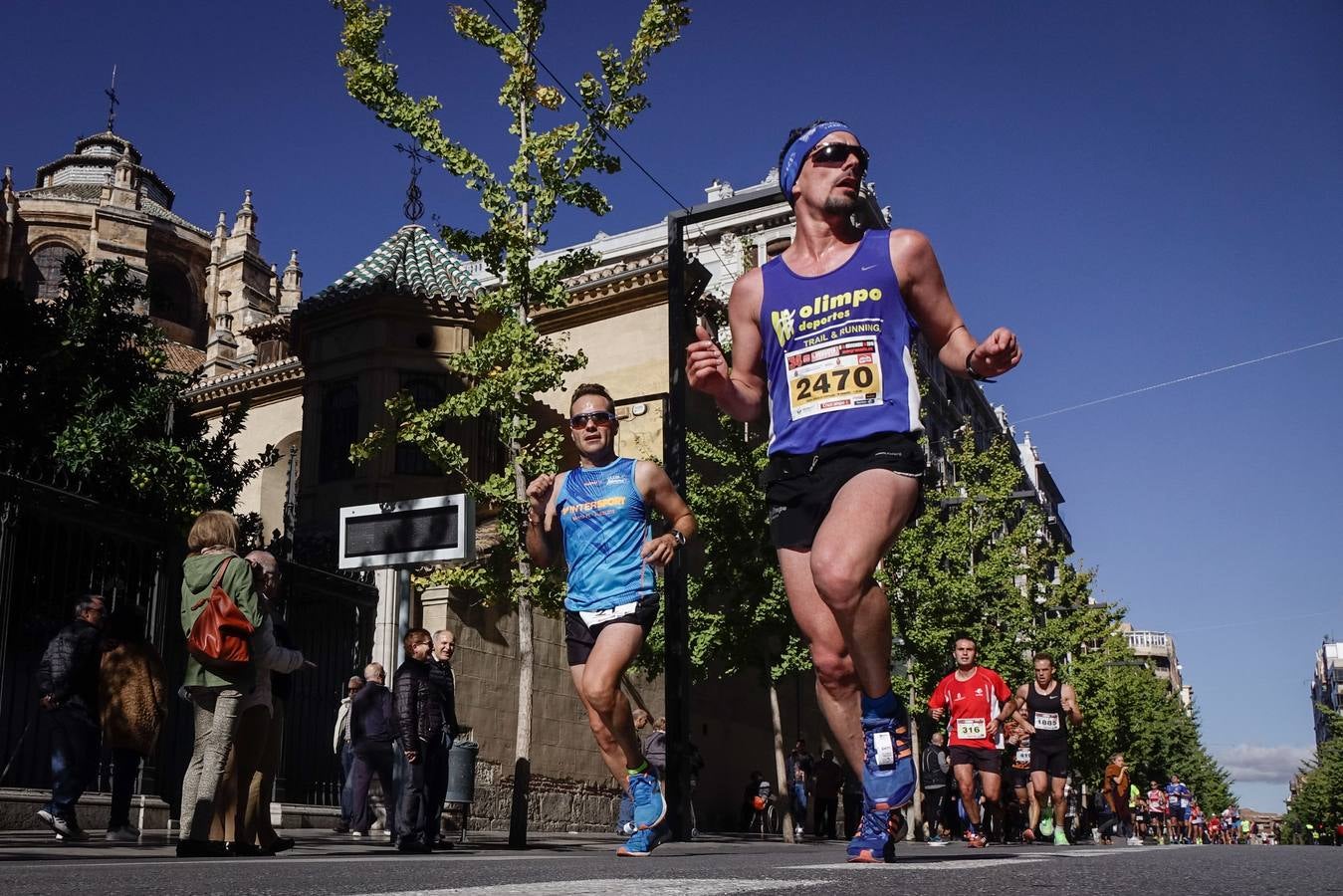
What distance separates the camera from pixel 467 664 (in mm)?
18250

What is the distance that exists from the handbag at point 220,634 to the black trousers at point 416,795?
288 cm

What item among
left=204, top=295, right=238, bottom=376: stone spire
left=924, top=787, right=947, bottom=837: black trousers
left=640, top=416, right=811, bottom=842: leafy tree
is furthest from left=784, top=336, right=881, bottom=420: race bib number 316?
left=204, top=295, right=238, bottom=376: stone spire

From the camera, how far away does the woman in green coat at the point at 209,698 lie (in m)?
6.61

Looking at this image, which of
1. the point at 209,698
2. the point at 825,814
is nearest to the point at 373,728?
the point at 209,698

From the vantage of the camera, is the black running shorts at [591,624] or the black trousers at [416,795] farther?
the black trousers at [416,795]

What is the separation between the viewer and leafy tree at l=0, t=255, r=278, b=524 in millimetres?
17656

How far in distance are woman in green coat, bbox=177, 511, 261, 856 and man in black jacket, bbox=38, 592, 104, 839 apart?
134 inches

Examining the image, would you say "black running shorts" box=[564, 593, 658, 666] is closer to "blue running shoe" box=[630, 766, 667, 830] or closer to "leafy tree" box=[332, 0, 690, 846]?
"blue running shoe" box=[630, 766, 667, 830]

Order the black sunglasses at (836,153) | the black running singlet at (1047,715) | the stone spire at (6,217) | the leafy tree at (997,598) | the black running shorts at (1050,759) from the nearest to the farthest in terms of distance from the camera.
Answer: the black sunglasses at (836,153), the black running singlet at (1047,715), the black running shorts at (1050,759), the leafy tree at (997,598), the stone spire at (6,217)

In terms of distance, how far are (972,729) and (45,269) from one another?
194 ft

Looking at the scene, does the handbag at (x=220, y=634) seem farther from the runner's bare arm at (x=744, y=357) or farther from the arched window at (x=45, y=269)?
the arched window at (x=45, y=269)

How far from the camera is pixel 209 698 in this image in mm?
6695

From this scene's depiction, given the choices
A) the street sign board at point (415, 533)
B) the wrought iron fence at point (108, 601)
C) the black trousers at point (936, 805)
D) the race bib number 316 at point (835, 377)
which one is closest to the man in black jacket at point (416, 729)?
the street sign board at point (415, 533)

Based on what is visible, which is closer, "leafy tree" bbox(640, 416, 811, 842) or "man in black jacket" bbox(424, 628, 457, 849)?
"man in black jacket" bbox(424, 628, 457, 849)
